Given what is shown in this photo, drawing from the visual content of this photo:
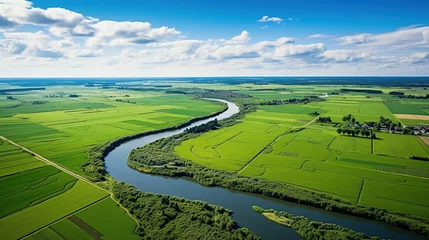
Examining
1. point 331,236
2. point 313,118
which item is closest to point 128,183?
A: point 331,236

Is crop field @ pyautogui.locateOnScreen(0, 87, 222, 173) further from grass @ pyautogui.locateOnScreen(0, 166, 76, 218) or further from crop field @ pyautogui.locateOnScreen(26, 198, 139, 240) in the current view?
crop field @ pyautogui.locateOnScreen(26, 198, 139, 240)

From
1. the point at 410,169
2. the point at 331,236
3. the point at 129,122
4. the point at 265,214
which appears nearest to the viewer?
the point at 331,236

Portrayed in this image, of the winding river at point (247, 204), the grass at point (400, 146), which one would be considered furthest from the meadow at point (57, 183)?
the grass at point (400, 146)

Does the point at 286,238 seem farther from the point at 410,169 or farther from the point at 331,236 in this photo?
the point at 410,169

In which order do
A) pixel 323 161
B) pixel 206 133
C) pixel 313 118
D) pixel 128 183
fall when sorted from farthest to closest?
1. pixel 313 118
2. pixel 206 133
3. pixel 323 161
4. pixel 128 183

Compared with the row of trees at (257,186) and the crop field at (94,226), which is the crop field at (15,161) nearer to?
the row of trees at (257,186)

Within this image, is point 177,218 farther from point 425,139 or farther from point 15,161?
point 425,139

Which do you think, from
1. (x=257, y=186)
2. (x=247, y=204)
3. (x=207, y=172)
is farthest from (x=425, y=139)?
(x=207, y=172)

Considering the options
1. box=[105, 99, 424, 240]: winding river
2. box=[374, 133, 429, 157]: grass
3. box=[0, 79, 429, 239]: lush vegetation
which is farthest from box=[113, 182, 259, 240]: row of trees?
box=[374, 133, 429, 157]: grass
